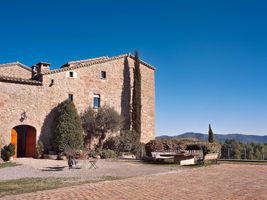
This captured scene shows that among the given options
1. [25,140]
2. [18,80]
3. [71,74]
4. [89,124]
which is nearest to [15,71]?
[71,74]

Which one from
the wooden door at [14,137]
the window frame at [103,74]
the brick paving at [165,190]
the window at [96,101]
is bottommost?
the brick paving at [165,190]

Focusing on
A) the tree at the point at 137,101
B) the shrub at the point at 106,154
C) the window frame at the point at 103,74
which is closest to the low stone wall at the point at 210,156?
the shrub at the point at 106,154

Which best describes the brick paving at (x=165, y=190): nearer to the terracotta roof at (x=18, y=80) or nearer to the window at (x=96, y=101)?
the terracotta roof at (x=18, y=80)

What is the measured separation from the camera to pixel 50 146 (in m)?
22.3

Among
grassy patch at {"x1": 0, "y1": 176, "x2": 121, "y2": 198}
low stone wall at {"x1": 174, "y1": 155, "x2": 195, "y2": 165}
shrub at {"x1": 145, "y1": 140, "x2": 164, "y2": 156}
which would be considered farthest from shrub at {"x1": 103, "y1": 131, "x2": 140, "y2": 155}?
grassy patch at {"x1": 0, "y1": 176, "x2": 121, "y2": 198}

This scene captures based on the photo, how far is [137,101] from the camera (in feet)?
92.4

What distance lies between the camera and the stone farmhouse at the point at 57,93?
21.2m

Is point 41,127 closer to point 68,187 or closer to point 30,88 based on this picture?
point 30,88

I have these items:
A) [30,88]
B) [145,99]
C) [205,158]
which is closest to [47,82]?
[30,88]

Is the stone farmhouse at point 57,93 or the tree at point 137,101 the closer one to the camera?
the stone farmhouse at point 57,93

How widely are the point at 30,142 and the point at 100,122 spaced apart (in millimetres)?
5845

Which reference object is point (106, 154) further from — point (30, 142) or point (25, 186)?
point (25, 186)

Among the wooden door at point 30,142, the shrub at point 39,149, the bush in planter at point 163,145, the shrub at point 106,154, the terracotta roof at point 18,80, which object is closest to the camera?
the terracotta roof at point 18,80

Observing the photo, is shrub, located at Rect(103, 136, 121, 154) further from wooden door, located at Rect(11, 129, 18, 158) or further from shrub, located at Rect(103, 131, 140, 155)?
wooden door, located at Rect(11, 129, 18, 158)
